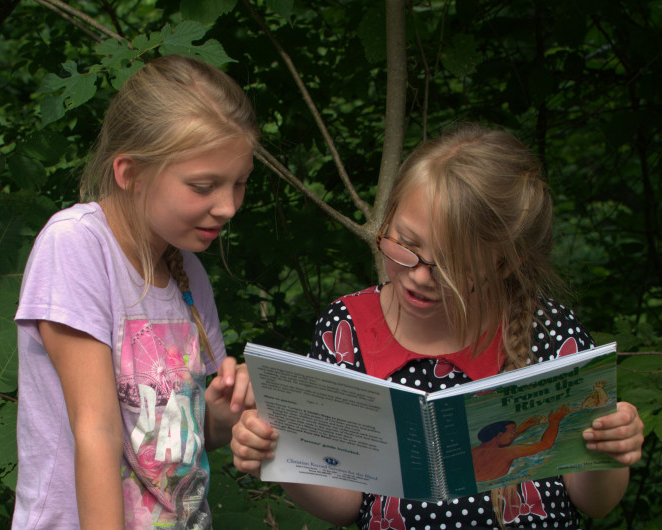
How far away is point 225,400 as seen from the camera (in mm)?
1789

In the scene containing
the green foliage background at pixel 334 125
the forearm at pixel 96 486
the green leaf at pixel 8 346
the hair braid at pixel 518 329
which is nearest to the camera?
the forearm at pixel 96 486

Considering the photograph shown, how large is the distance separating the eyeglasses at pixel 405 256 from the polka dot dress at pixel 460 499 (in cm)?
26

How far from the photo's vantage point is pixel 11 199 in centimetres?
228

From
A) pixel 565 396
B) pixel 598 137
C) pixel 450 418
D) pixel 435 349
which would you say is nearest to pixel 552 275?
pixel 435 349

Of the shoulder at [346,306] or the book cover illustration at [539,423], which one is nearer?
the book cover illustration at [539,423]

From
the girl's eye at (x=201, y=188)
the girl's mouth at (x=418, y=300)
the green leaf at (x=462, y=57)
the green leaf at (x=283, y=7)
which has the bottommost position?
the girl's mouth at (x=418, y=300)

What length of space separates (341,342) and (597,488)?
715 mm

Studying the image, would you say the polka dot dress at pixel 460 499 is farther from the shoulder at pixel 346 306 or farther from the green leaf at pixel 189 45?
the green leaf at pixel 189 45

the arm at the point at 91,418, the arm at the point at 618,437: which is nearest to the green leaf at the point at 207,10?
the arm at the point at 91,418

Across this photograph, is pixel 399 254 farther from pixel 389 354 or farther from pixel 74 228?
pixel 74 228

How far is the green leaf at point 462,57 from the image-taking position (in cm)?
263

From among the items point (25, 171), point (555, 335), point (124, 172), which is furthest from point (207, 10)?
point (555, 335)

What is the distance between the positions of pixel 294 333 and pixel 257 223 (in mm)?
532

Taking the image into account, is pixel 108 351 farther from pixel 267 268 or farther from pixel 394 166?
A: pixel 267 268
